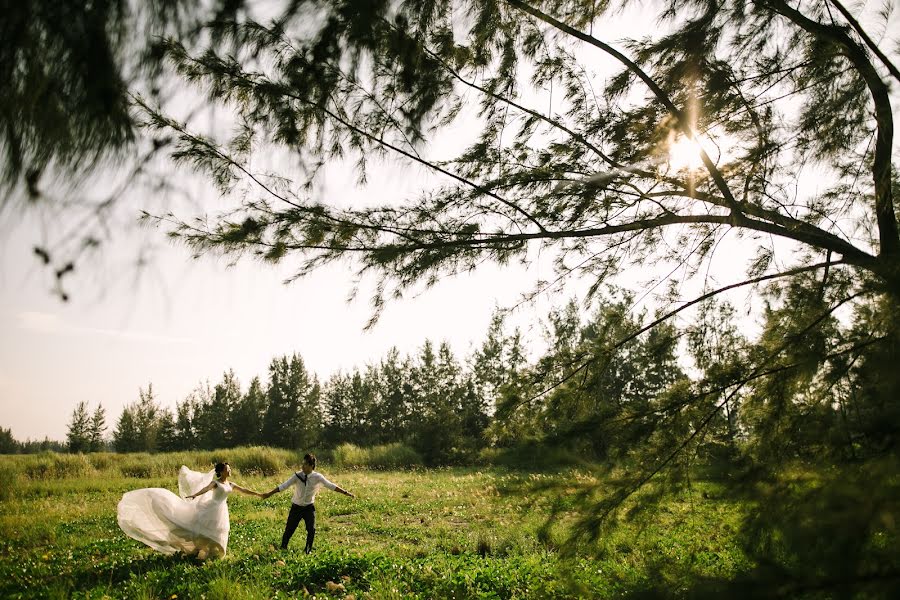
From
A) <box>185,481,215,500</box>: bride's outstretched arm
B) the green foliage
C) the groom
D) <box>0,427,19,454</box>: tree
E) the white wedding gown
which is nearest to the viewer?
the green foliage

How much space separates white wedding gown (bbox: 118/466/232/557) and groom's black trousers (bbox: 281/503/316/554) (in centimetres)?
91

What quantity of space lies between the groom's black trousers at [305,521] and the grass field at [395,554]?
0.24 metres

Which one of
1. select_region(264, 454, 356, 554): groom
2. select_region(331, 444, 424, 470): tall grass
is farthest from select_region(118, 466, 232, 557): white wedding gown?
select_region(331, 444, 424, 470): tall grass

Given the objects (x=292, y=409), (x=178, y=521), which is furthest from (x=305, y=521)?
(x=292, y=409)

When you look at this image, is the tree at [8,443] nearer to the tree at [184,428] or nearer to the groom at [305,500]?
the tree at [184,428]

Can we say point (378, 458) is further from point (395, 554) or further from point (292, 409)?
point (292, 409)

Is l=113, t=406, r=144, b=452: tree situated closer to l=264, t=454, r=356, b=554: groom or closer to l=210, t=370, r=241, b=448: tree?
l=210, t=370, r=241, b=448: tree

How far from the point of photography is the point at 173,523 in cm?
634

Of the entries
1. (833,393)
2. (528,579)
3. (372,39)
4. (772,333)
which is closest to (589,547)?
(833,393)

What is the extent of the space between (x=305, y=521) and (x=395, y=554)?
1.59 meters

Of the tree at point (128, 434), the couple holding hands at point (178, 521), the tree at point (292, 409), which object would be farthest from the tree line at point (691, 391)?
the tree at point (128, 434)

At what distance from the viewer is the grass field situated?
116 inches

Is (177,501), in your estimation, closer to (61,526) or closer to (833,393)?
(61,526)

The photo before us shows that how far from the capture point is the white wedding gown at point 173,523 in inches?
247
